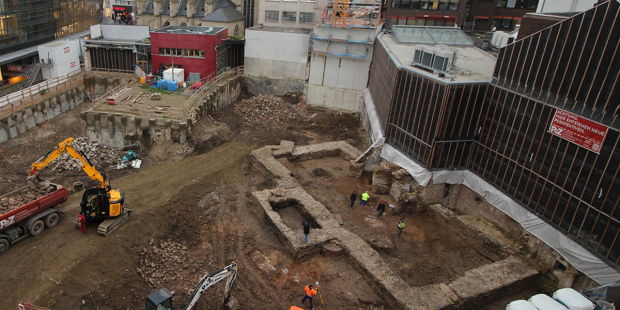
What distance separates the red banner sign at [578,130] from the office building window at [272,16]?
32.0m

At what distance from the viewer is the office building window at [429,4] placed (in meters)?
34.8

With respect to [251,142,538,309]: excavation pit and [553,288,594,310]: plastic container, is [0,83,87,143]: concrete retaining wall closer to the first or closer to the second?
[251,142,538,309]: excavation pit

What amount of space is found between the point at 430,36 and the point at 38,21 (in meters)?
42.6

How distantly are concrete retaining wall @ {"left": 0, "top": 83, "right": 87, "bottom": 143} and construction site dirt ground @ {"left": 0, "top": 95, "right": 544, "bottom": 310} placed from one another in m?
2.90

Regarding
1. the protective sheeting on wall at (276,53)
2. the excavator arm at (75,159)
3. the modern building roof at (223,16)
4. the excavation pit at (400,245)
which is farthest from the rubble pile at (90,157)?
the modern building roof at (223,16)

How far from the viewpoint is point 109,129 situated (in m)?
27.9

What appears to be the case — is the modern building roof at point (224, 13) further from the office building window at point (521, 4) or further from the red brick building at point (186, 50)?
the office building window at point (521, 4)

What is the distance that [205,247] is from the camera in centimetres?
1739

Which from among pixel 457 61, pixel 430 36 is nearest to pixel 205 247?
pixel 457 61

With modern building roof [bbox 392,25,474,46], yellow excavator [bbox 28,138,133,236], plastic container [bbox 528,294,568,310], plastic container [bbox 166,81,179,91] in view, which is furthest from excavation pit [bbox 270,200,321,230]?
plastic container [bbox 166,81,179,91]

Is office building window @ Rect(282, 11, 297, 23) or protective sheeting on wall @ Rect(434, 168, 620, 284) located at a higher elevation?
office building window @ Rect(282, 11, 297, 23)

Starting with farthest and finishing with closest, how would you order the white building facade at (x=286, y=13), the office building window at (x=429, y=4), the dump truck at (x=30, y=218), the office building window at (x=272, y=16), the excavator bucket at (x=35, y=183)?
the office building window at (x=272, y=16)
the white building facade at (x=286, y=13)
the office building window at (x=429, y=4)
the excavator bucket at (x=35, y=183)
the dump truck at (x=30, y=218)

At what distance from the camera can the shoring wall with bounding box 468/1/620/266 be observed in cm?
1370

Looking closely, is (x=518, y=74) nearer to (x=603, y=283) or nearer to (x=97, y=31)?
(x=603, y=283)
